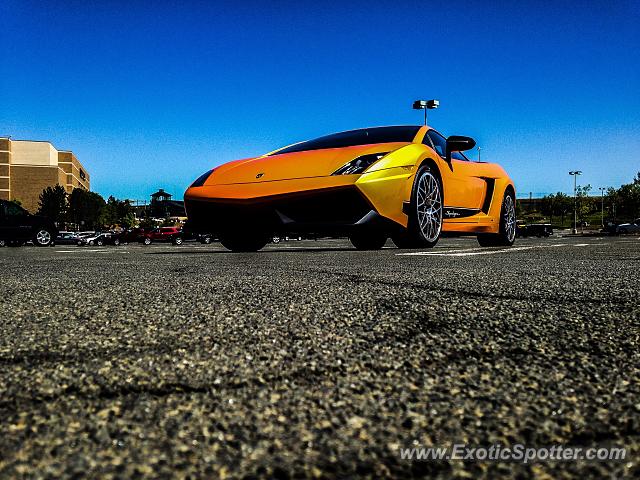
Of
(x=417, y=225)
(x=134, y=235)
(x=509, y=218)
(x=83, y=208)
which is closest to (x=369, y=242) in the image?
(x=417, y=225)

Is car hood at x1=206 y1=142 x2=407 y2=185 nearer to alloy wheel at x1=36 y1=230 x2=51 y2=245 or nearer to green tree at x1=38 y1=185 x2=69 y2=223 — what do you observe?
alloy wheel at x1=36 y1=230 x2=51 y2=245

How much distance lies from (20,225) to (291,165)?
15.7 metres

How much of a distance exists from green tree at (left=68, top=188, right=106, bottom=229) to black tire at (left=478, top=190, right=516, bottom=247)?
84.2 metres

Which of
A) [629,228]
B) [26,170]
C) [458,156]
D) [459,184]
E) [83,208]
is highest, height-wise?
[26,170]

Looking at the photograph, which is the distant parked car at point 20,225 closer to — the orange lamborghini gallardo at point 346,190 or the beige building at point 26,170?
the orange lamborghini gallardo at point 346,190

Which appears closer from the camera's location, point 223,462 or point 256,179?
point 223,462

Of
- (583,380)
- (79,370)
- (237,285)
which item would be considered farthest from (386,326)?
(237,285)

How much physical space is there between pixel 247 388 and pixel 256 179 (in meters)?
5.10

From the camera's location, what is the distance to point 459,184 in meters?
7.18

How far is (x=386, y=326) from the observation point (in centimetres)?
171

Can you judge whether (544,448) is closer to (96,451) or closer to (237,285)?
(96,451)

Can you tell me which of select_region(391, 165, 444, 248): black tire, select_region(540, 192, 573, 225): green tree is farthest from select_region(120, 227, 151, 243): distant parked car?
select_region(540, 192, 573, 225): green tree

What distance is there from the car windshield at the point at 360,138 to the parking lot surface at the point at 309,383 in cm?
434

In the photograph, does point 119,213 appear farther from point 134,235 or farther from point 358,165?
point 358,165
